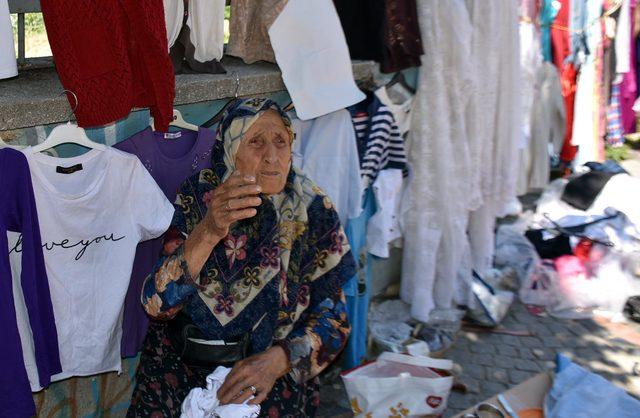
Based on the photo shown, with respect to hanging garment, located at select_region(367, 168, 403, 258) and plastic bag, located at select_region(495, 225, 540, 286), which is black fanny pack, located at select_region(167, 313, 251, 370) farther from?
plastic bag, located at select_region(495, 225, 540, 286)

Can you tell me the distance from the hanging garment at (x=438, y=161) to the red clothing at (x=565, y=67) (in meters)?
2.25

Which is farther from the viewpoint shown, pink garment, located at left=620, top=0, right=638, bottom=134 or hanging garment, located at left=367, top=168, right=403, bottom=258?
pink garment, located at left=620, top=0, right=638, bottom=134

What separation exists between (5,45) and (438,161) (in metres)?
2.64

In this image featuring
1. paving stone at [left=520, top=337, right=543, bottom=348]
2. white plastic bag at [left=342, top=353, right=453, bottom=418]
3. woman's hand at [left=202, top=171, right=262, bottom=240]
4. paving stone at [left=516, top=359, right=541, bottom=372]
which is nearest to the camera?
woman's hand at [left=202, top=171, right=262, bottom=240]

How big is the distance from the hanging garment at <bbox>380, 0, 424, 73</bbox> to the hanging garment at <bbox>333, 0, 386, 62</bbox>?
0.03 metres

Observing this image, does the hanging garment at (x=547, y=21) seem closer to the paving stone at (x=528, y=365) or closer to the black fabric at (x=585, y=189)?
the black fabric at (x=585, y=189)

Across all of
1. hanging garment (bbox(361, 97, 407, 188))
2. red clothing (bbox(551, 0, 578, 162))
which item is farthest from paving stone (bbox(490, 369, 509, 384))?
red clothing (bbox(551, 0, 578, 162))

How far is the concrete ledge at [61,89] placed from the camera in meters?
2.36

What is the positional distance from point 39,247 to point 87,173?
0.36m

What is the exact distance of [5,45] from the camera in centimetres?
218

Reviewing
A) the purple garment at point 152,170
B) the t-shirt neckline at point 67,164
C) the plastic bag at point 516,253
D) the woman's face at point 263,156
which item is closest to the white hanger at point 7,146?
the t-shirt neckline at point 67,164

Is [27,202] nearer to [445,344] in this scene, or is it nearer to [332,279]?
[332,279]

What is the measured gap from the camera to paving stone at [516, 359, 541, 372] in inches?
168

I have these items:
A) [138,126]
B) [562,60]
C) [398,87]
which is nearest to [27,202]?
[138,126]
